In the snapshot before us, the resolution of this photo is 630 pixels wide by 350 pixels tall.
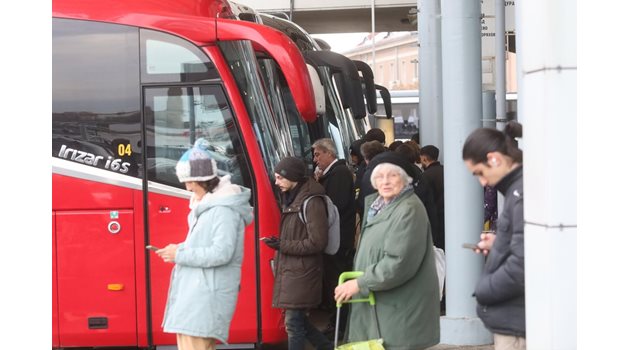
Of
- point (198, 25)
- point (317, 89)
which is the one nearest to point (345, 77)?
point (317, 89)

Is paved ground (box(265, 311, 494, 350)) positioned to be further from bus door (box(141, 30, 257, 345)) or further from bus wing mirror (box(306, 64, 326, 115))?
bus wing mirror (box(306, 64, 326, 115))

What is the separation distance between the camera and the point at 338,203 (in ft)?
33.9

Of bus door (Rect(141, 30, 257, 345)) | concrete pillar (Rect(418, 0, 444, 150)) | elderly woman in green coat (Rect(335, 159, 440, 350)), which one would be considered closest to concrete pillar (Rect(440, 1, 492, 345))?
bus door (Rect(141, 30, 257, 345))

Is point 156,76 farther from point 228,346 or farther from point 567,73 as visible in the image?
point 567,73

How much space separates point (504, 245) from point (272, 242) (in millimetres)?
3789

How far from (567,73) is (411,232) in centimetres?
191

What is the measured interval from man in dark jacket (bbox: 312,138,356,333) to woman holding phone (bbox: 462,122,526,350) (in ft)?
16.4

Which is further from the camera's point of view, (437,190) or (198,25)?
(437,190)

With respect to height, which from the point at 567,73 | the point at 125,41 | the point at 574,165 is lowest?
the point at 574,165

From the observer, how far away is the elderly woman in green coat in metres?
6.54

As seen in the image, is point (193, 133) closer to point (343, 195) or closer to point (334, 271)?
point (343, 195)

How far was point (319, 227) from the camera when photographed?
873 cm

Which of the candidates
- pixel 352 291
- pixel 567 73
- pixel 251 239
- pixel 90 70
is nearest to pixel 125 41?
pixel 90 70
